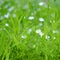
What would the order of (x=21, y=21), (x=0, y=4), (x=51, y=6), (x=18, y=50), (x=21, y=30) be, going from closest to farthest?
(x=18, y=50), (x=21, y=30), (x=21, y=21), (x=51, y=6), (x=0, y=4)

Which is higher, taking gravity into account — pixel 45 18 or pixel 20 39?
pixel 45 18

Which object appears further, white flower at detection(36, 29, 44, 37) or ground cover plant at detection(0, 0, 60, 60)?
white flower at detection(36, 29, 44, 37)

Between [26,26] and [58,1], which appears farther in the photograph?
[58,1]

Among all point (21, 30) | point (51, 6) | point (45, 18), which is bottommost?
point (21, 30)

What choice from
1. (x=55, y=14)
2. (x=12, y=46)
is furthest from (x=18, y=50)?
(x=55, y=14)

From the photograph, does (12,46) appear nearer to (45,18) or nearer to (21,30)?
(21,30)

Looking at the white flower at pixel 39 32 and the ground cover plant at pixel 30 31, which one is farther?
the white flower at pixel 39 32

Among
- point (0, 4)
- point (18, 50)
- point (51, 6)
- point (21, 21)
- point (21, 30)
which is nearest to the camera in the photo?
point (18, 50)

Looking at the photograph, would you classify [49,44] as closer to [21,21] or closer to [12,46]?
[12,46]
